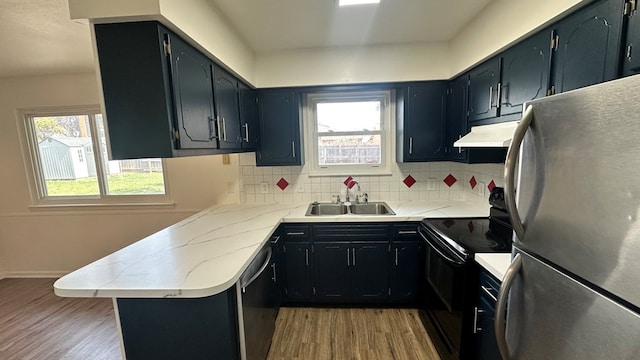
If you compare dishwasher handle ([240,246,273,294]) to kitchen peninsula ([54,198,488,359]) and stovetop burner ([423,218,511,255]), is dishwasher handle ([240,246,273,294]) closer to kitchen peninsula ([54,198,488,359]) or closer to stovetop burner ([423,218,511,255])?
kitchen peninsula ([54,198,488,359])

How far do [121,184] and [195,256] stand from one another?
2.70 meters

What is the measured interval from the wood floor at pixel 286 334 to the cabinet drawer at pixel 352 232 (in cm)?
72

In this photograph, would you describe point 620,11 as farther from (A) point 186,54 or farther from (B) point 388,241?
(A) point 186,54

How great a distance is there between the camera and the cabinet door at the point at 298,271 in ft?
8.07

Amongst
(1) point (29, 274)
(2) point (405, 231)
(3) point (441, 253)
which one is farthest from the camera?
(1) point (29, 274)

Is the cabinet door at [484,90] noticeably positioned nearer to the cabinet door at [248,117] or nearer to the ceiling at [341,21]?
the ceiling at [341,21]

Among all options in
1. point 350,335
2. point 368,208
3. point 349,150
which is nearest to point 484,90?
point 349,150

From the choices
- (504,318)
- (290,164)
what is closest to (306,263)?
(290,164)

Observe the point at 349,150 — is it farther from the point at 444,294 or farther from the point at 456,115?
the point at 444,294

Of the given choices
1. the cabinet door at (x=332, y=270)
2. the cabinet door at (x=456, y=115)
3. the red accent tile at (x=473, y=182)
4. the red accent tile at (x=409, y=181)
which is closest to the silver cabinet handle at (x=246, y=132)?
the cabinet door at (x=332, y=270)

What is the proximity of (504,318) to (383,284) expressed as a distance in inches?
63.6

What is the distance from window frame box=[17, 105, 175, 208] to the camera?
10.9ft

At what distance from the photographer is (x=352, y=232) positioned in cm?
241

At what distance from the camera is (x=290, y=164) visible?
2.78 metres
